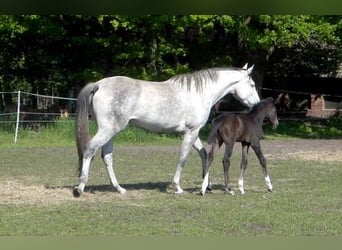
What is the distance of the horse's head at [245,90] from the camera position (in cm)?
888

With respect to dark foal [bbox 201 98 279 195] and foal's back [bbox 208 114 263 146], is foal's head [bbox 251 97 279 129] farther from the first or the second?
foal's back [bbox 208 114 263 146]

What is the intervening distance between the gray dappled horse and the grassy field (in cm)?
70

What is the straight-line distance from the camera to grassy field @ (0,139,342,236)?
223 inches

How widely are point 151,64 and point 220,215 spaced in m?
16.8

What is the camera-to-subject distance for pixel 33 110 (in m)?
26.4

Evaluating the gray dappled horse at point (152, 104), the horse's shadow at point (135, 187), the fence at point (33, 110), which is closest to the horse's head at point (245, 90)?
the gray dappled horse at point (152, 104)

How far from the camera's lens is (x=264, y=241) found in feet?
3.69

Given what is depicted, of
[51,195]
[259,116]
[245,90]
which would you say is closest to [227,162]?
[259,116]

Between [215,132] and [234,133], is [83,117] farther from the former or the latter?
[234,133]

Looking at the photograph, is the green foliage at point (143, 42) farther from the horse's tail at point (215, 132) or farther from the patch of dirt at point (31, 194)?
the patch of dirt at point (31, 194)

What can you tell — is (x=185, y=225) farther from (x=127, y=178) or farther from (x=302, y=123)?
(x=302, y=123)

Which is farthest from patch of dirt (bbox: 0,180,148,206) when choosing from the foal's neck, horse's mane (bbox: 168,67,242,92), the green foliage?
the green foliage

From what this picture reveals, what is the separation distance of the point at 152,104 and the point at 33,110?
62.7 ft

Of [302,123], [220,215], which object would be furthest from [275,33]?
[220,215]
